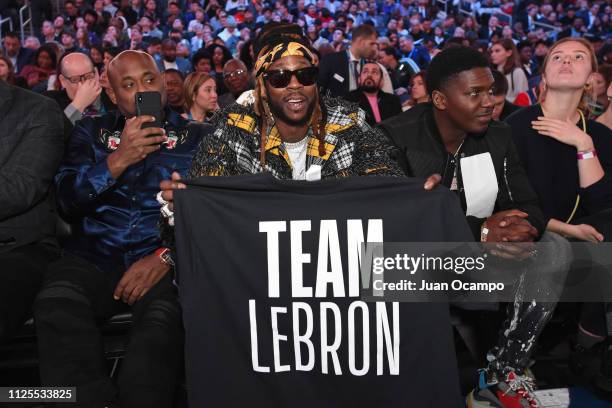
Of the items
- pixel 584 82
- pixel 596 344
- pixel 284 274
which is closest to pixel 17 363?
pixel 284 274

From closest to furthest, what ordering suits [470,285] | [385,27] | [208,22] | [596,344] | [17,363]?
[470,285], [17,363], [596,344], [208,22], [385,27]

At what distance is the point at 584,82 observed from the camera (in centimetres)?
389

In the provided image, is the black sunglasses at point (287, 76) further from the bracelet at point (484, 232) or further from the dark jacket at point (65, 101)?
the dark jacket at point (65, 101)

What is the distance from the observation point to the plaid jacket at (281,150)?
10.0 feet

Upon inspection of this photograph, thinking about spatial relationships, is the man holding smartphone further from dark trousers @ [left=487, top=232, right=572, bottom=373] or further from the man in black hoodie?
dark trousers @ [left=487, top=232, right=572, bottom=373]

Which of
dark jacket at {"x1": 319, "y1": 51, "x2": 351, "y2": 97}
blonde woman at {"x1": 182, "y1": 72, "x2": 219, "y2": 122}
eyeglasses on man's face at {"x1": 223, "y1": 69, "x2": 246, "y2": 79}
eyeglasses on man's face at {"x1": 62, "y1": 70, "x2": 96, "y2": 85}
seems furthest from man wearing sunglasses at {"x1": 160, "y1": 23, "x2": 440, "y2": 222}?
dark jacket at {"x1": 319, "y1": 51, "x2": 351, "y2": 97}

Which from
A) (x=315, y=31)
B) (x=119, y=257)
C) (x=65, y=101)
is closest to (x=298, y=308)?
(x=119, y=257)

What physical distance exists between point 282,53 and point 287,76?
0.36 ft

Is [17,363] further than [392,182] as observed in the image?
Yes

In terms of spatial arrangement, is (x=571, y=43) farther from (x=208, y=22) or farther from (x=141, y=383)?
(x=208, y=22)

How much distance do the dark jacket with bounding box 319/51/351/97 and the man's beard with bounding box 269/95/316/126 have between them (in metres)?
4.90

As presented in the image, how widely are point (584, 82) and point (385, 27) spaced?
1554cm

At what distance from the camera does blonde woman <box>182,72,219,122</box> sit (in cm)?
634

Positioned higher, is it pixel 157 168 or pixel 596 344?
pixel 157 168
